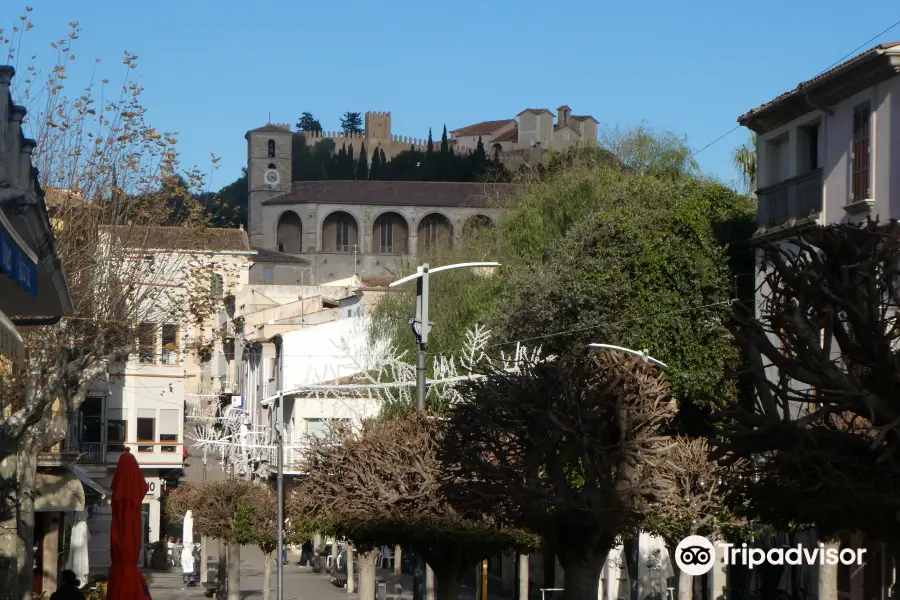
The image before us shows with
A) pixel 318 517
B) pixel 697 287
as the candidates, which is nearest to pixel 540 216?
pixel 697 287

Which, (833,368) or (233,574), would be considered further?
(233,574)

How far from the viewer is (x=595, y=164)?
160 feet

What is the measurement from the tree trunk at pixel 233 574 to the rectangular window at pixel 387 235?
116 metres

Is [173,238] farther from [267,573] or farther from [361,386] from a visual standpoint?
[267,573]

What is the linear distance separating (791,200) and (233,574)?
1622cm

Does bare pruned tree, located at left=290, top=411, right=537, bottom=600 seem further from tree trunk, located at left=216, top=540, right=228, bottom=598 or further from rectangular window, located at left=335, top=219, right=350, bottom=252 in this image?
rectangular window, located at left=335, top=219, right=350, bottom=252

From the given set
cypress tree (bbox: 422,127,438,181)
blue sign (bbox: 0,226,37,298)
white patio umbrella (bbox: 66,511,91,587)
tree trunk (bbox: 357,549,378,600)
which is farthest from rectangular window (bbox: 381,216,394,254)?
blue sign (bbox: 0,226,37,298)

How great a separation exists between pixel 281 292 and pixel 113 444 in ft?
172

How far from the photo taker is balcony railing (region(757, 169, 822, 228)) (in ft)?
91.3

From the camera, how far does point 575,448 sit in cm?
1728

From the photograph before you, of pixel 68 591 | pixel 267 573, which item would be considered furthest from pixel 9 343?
pixel 267 573

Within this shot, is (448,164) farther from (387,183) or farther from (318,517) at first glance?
(318,517)

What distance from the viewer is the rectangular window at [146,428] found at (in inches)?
2142

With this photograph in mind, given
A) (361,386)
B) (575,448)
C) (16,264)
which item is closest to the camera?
(16,264)
